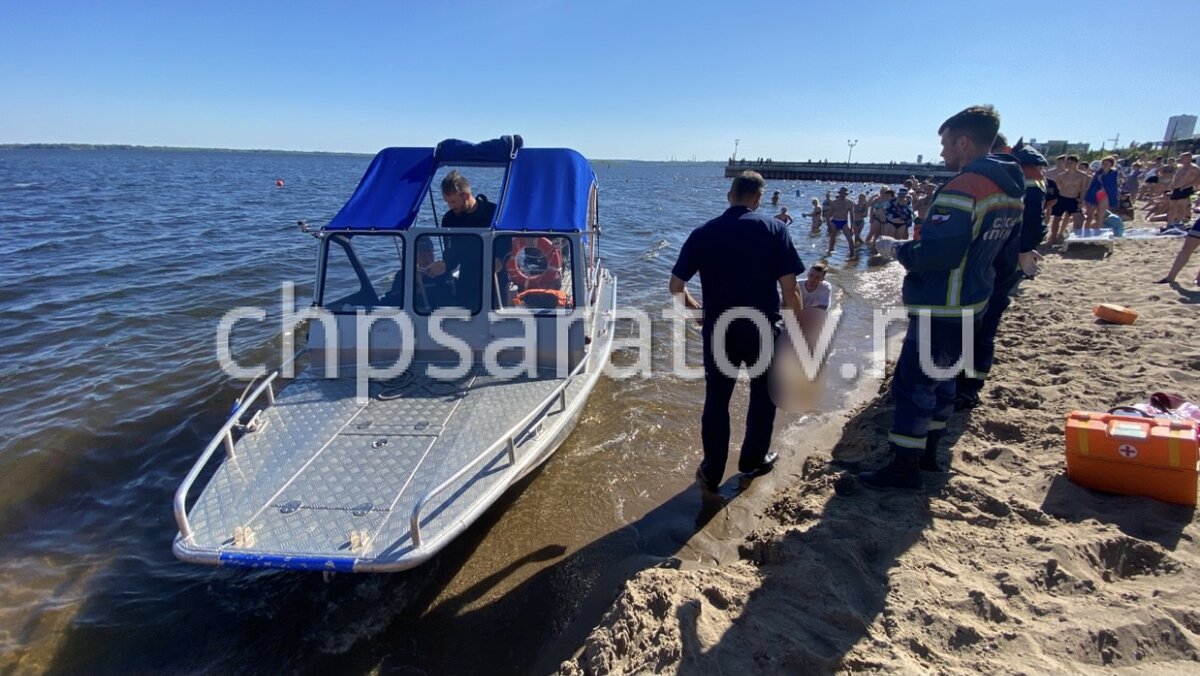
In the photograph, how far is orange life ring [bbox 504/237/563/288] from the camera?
6.05 m

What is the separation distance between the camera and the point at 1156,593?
2.73 meters

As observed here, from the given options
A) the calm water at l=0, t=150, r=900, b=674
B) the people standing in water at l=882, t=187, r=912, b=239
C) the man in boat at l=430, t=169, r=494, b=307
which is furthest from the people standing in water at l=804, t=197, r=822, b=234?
the man in boat at l=430, t=169, r=494, b=307

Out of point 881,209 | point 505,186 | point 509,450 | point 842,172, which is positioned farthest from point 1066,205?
point 842,172

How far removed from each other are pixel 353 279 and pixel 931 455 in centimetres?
577

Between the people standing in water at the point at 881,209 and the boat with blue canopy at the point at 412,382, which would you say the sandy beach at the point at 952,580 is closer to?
the boat with blue canopy at the point at 412,382

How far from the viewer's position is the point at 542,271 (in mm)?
6414

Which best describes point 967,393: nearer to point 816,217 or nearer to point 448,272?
point 448,272

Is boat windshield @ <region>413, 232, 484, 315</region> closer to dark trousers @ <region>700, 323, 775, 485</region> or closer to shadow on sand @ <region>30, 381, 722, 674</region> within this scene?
shadow on sand @ <region>30, 381, 722, 674</region>

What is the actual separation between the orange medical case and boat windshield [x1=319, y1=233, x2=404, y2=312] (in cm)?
558

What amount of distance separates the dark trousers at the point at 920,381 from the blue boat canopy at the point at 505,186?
308 cm

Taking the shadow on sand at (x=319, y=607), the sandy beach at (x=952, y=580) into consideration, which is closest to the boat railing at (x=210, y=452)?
the shadow on sand at (x=319, y=607)

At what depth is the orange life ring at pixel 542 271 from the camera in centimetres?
605

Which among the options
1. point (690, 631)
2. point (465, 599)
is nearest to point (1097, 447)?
point (690, 631)

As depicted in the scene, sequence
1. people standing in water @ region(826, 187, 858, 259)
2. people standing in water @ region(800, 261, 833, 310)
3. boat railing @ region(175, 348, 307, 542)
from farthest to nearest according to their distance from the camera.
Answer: people standing in water @ region(826, 187, 858, 259) < people standing in water @ region(800, 261, 833, 310) < boat railing @ region(175, 348, 307, 542)
